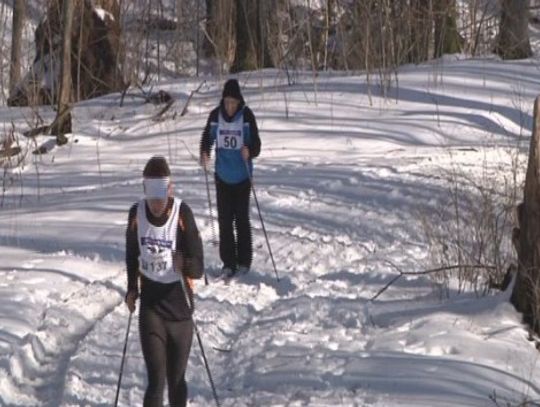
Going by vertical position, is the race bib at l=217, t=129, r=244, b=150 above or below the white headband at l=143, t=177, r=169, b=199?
below

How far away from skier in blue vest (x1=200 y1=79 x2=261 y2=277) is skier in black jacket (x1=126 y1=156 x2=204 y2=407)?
3.74 metres

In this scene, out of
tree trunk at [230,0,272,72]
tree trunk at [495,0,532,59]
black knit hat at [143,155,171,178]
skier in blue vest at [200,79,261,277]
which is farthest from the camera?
tree trunk at [495,0,532,59]

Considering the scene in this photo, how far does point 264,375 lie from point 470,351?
139 cm

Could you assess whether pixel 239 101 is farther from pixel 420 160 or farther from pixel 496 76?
pixel 496 76

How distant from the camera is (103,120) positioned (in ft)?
66.9

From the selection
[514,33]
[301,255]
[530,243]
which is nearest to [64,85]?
[301,255]

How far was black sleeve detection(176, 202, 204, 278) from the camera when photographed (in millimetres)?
7098

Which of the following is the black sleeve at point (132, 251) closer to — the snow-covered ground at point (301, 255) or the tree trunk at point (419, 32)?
the snow-covered ground at point (301, 255)

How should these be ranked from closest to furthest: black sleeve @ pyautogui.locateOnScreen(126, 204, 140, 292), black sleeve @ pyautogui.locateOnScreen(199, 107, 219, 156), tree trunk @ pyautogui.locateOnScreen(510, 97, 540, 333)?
1. black sleeve @ pyautogui.locateOnScreen(126, 204, 140, 292)
2. tree trunk @ pyautogui.locateOnScreen(510, 97, 540, 333)
3. black sleeve @ pyautogui.locateOnScreen(199, 107, 219, 156)

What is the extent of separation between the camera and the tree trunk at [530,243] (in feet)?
29.0

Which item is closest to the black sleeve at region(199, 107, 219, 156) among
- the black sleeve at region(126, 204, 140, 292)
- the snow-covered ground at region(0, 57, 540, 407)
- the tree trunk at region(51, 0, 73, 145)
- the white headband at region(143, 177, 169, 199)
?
the snow-covered ground at region(0, 57, 540, 407)

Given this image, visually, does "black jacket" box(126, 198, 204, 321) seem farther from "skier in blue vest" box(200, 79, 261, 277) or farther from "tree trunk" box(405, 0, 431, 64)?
"tree trunk" box(405, 0, 431, 64)

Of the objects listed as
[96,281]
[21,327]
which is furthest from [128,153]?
[21,327]

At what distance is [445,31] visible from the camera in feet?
79.6
